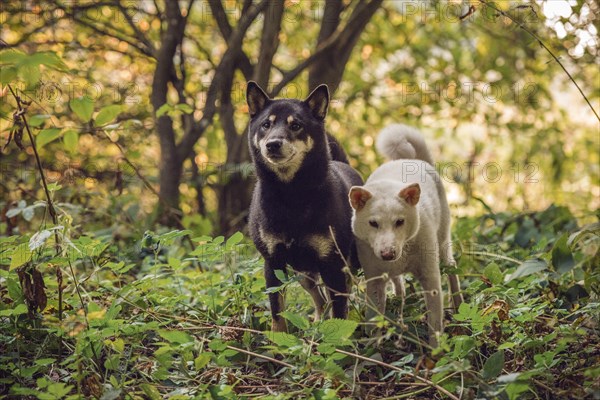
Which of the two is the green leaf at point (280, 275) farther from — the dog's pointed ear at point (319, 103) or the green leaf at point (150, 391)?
the dog's pointed ear at point (319, 103)

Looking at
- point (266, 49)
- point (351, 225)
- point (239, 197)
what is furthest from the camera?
point (239, 197)

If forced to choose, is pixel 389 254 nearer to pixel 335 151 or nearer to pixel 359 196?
pixel 359 196

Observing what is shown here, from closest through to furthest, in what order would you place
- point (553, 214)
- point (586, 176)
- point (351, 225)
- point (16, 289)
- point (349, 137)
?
point (16, 289) < point (351, 225) < point (553, 214) < point (349, 137) < point (586, 176)

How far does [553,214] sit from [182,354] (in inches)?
141

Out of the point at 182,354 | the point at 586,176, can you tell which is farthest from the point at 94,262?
the point at 586,176

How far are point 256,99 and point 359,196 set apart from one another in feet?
3.37

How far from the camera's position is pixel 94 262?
3.97m

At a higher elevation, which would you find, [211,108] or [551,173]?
[211,108]

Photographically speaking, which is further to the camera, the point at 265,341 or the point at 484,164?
the point at 484,164

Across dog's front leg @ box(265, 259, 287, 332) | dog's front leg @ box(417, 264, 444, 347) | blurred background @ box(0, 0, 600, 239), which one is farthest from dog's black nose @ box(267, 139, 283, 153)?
blurred background @ box(0, 0, 600, 239)

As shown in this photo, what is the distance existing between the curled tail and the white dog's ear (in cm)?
106

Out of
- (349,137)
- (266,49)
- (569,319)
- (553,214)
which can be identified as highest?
(266,49)

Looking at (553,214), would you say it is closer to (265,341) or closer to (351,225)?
(351,225)

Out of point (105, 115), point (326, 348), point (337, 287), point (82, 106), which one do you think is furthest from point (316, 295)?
point (82, 106)
